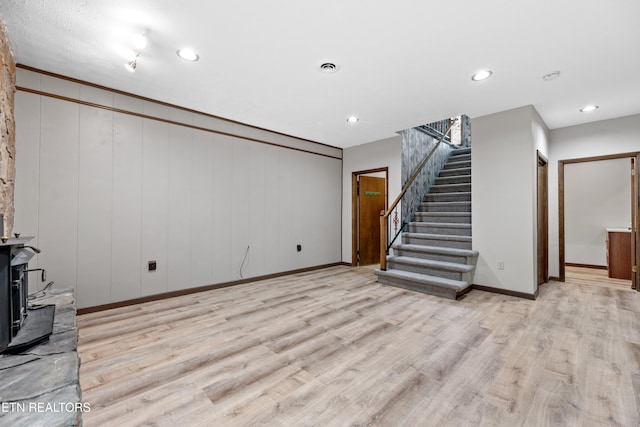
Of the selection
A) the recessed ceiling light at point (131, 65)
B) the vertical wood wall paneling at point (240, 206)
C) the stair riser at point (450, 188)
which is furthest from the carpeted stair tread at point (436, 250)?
the recessed ceiling light at point (131, 65)

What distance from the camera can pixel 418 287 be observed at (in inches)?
160

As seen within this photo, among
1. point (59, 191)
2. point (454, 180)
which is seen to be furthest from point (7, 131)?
point (454, 180)

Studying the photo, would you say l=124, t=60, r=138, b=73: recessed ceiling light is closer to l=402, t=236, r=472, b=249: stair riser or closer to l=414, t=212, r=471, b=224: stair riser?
l=402, t=236, r=472, b=249: stair riser

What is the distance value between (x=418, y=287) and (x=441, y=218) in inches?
66.4

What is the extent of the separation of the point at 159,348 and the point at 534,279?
451 cm

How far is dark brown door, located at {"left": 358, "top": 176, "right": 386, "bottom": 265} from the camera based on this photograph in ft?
19.9

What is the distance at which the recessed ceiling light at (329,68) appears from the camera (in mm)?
2676

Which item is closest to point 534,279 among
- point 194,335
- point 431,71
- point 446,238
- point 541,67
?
point 446,238

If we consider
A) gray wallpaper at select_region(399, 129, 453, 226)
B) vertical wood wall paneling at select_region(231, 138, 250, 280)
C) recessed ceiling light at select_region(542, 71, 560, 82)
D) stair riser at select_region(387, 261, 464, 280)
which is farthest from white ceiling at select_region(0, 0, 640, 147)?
stair riser at select_region(387, 261, 464, 280)

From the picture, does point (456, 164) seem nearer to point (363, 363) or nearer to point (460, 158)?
point (460, 158)

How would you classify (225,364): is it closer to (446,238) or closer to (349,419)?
(349,419)

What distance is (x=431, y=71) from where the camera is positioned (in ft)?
9.19

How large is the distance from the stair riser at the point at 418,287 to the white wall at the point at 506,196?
29.0 inches

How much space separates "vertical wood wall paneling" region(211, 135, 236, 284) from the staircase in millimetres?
2498
